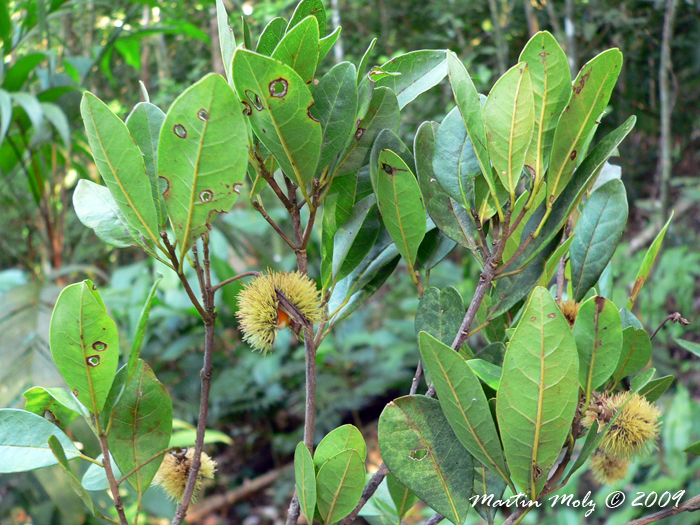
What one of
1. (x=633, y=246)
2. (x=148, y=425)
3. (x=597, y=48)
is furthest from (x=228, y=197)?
(x=597, y=48)

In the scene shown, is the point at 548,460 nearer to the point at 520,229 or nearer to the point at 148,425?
the point at 520,229

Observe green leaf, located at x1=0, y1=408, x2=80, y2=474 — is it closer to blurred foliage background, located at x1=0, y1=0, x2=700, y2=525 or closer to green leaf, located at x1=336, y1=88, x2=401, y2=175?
green leaf, located at x1=336, y1=88, x2=401, y2=175

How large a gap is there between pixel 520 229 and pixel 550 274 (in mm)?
42

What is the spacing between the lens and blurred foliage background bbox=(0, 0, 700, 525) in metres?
1.35

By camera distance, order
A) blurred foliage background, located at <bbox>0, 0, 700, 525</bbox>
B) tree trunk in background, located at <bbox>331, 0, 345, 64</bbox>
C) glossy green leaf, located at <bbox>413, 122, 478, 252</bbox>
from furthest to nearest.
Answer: tree trunk in background, located at <bbox>331, 0, 345, 64</bbox> < blurred foliage background, located at <bbox>0, 0, 700, 525</bbox> < glossy green leaf, located at <bbox>413, 122, 478, 252</bbox>

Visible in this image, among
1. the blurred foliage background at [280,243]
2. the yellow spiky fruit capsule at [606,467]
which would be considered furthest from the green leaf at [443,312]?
the blurred foliage background at [280,243]

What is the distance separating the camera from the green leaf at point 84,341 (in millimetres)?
302

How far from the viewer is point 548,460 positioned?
0.29 meters

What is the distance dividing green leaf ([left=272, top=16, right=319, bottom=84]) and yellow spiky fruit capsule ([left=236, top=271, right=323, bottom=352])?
0.44ft

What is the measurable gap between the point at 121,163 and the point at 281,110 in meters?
0.09

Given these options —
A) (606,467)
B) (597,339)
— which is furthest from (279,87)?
(606,467)

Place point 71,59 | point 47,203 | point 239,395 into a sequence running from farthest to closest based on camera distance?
point 239,395 < point 71,59 < point 47,203

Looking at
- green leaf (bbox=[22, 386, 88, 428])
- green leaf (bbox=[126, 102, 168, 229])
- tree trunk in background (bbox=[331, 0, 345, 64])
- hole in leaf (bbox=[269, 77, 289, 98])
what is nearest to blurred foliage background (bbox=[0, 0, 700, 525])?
tree trunk in background (bbox=[331, 0, 345, 64])

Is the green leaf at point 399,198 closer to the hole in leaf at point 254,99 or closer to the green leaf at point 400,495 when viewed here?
the hole in leaf at point 254,99
